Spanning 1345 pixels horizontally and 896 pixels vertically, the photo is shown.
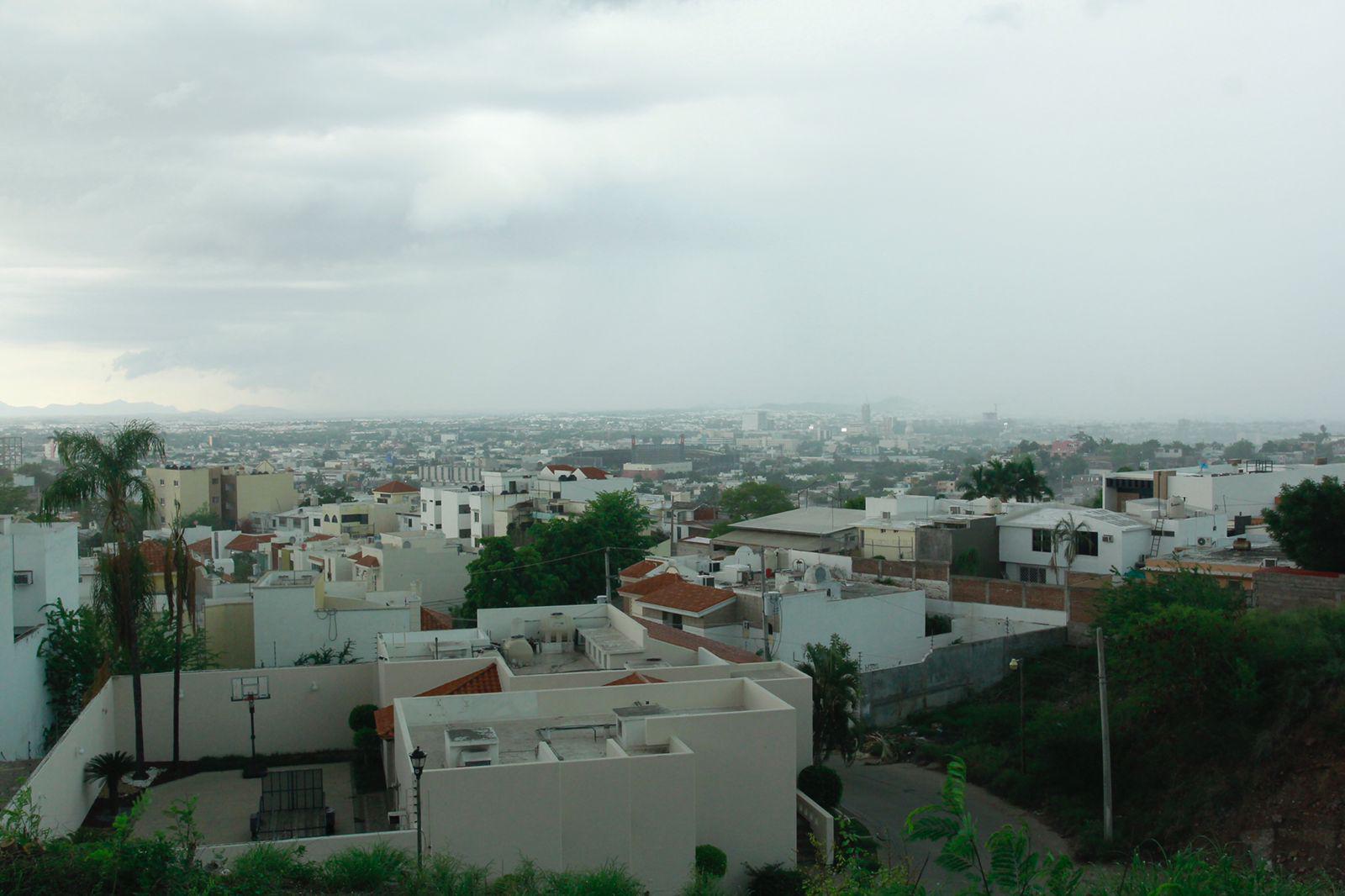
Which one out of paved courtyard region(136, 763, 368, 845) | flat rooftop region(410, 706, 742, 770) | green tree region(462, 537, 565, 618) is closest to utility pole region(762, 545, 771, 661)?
flat rooftop region(410, 706, 742, 770)

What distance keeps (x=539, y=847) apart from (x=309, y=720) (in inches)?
384

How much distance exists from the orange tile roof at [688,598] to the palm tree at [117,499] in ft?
38.1

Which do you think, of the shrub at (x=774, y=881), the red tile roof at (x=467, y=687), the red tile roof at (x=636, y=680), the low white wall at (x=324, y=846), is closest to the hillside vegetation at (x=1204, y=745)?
the shrub at (x=774, y=881)

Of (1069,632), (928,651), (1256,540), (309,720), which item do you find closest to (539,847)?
(309,720)

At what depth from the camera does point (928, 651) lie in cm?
2608

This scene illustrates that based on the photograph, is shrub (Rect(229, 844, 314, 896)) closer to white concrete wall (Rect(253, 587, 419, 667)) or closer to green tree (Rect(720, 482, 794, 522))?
white concrete wall (Rect(253, 587, 419, 667))

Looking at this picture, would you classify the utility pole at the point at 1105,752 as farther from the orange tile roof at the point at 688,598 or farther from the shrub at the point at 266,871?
the shrub at the point at 266,871

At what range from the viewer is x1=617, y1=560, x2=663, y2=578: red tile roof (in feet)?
99.6

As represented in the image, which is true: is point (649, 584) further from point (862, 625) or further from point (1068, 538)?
point (1068, 538)

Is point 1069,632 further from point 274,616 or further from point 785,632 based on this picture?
point 274,616

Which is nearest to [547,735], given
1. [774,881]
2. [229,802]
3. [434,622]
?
[774,881]

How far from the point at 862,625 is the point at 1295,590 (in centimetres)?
906

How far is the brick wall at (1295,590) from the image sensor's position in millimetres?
21766

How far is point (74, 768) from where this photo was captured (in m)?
15.5
